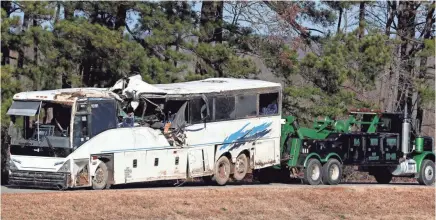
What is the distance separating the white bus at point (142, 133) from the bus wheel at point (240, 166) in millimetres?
29

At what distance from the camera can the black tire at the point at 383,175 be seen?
30.1 meters

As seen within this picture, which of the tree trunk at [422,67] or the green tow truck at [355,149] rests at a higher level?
the tree trunk at [422,67]

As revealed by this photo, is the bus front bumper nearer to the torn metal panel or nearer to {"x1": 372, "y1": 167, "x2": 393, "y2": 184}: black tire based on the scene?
the torn metal panel

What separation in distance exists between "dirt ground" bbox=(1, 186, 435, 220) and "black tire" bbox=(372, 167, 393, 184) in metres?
3.52

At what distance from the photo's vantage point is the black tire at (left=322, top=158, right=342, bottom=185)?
90.1 feet

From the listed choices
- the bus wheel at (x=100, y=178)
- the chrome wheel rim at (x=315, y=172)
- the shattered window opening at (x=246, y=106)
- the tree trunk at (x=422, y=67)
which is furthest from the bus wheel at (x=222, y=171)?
the tree trunk at (x=422, y=67)

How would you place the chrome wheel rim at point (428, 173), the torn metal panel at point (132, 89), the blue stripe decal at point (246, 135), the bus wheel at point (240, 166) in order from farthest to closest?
the chrome wheel rim at point (428, 173) < the bus wheel at point (240, 166) < the blue stripe decal at point (246, 135) < the torn metal panel at point (132, 89)

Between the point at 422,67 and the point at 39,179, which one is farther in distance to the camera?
the point at 422,67

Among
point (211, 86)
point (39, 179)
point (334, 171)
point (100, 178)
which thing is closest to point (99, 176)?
point (100, 178)

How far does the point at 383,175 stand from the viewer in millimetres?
30641

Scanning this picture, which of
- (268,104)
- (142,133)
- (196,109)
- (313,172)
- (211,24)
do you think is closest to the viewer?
(142,133)

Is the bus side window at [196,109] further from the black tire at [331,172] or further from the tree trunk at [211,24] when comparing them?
the tree trunk at [211,24]

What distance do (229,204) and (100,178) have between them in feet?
11.1

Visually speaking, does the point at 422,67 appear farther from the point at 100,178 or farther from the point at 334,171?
the point at 100,178
